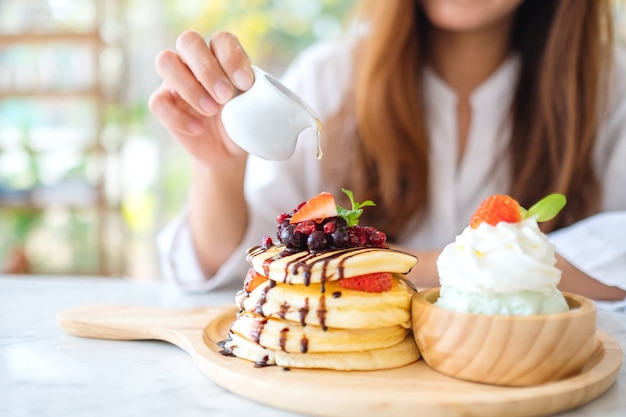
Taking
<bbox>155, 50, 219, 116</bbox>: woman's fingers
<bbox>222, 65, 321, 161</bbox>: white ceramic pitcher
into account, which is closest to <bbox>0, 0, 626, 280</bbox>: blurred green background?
<bbox>155, 50, 219, 116</bbox>: woman's fingers

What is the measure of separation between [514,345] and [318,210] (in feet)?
1.38

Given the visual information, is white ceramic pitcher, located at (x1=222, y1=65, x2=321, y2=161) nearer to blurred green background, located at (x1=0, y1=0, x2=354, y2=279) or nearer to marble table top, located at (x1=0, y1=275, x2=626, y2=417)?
marble table top, located at (x1=0, y1=275, x2=626, y2=417)

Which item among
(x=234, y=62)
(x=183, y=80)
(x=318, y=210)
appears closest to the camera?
(x=318, y=210)

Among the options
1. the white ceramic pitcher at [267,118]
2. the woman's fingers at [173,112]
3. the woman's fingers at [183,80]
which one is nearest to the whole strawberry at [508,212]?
the white ceramic pitcher at [267,118]

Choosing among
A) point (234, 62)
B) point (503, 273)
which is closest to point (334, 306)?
point (503, 273)

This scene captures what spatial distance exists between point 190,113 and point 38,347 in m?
0.75

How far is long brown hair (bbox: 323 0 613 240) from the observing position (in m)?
2.25

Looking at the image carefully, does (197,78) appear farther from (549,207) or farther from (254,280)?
(549,207)

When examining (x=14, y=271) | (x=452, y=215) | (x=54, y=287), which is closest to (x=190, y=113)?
(x=54, y=287)

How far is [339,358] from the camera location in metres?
1.07

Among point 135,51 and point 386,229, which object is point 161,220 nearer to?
point 135,51

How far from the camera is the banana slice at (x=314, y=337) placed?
1073 millimetres

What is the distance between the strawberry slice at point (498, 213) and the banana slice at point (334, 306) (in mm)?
191

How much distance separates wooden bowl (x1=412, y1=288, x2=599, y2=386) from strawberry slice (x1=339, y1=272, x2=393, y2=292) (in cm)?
11
